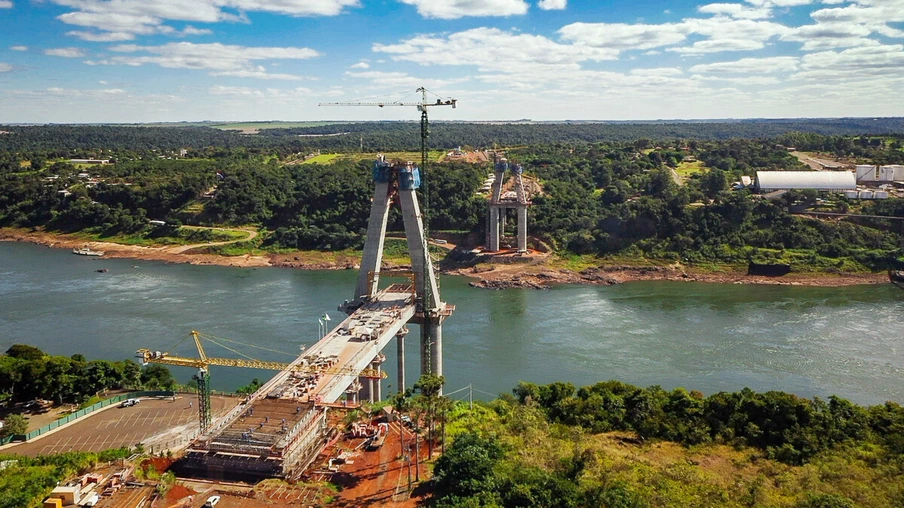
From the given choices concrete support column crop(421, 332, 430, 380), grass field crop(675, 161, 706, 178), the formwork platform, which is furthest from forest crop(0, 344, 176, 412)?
grass field crop(675, 161, 706, 178)

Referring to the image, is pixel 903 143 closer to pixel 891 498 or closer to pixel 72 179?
pixel 891 498

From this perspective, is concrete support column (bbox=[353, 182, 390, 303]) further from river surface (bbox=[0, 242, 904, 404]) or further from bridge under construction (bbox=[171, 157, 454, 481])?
river surface (bbox=[0, 242, 904, 404])

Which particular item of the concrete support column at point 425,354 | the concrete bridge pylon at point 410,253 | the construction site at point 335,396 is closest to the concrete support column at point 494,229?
the construction site at point 335,396

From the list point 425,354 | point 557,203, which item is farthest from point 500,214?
point 425,354

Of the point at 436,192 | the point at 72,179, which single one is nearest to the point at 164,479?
the point at 436,192

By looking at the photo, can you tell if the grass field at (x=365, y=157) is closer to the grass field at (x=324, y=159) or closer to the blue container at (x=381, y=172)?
the grass field at (x=324, y=159)

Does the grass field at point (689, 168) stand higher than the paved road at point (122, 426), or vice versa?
the grass field at point (689, 168)
